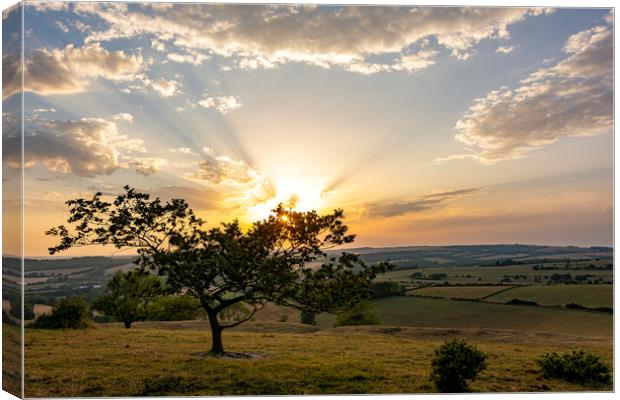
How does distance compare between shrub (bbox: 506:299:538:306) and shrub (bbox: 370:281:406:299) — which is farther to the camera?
shrub (bbox: 370:281:406:299)

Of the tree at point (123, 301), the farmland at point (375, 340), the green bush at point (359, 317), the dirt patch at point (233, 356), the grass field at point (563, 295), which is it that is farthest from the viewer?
the tree at point (123, 301)

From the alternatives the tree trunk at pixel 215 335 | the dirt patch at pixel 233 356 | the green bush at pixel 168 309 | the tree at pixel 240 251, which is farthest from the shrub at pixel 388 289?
the tree at pixel 240 251

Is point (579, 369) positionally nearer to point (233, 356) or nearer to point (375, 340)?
point (375, 340)

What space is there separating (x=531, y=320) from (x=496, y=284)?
14.6ft

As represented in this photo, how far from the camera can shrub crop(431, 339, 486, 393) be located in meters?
17.0

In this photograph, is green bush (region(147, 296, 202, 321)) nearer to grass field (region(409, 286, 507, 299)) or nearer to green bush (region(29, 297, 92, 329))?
green bush (region(29, 297, 92, 329))

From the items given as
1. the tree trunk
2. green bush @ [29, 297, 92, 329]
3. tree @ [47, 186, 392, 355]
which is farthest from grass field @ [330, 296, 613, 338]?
the tree trunk

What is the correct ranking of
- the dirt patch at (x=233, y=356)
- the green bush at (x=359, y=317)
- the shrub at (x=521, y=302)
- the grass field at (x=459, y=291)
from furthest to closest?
the green bush at (x=359, y=317), the grass field at (x=459, y=291), the shrub at (x=521, y=302), the dirt patch at (x=233, y=356)

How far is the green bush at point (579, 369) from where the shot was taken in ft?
59.3

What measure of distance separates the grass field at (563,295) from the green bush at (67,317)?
25.9m

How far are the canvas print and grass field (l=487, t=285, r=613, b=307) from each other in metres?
9.74

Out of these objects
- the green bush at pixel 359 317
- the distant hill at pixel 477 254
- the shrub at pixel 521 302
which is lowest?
the green bush at pixel 359 317

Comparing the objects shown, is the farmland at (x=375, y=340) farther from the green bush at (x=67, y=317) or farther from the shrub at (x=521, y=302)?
the green bush at (x=67, y=317)

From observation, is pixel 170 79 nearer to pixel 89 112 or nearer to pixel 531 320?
pixel 89 112
